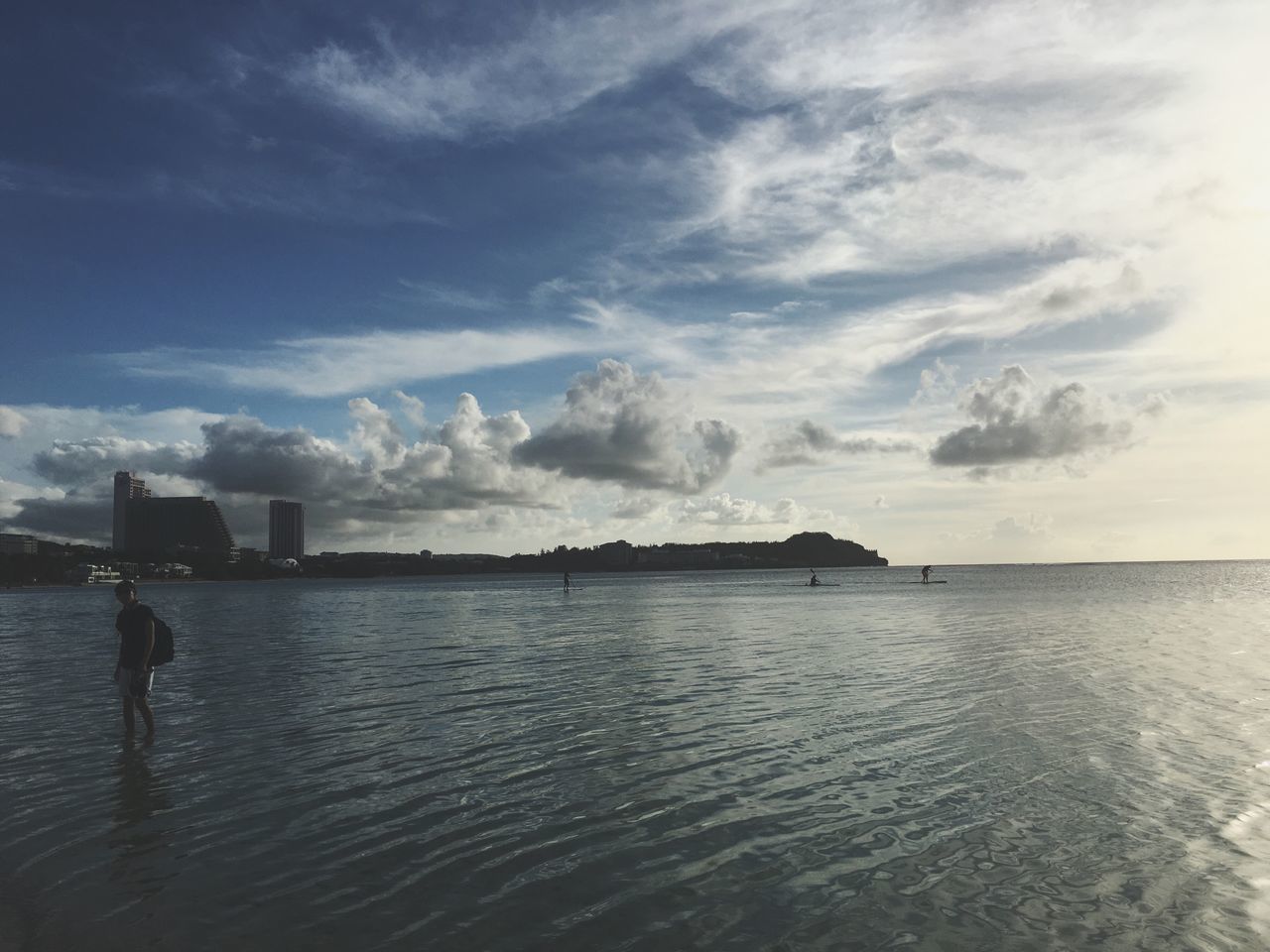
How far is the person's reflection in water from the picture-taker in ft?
32.5

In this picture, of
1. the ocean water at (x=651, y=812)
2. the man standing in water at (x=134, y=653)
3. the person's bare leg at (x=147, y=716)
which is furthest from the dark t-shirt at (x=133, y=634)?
the ocean water at (x=651, y=812)

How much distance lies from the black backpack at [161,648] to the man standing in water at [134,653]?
3.9 inches

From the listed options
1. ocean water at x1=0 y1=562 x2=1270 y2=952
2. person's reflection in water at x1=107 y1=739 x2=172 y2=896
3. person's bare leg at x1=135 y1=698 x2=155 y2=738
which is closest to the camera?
ocean water at x1=0 y1=562 x2=1270 y2=952

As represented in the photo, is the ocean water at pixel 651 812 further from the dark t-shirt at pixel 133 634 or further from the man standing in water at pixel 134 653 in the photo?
the dark t-shirt at pixel 133 634

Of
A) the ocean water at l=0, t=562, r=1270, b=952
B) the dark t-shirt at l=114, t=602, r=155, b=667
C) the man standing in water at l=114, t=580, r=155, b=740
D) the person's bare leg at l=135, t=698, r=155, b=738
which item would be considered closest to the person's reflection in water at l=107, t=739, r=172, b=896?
the ocean water at l=0, t=562, r=1270, b=952

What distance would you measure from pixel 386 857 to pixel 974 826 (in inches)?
297

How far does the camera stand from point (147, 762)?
15.9m

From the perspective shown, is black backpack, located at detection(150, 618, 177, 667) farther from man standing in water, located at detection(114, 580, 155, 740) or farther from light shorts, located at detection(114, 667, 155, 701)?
light shorts, located at detection(114, 667, 155, 701)

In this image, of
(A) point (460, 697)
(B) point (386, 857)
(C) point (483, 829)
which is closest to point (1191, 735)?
(C) point (483, 829)

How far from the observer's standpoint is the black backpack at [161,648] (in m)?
17.8

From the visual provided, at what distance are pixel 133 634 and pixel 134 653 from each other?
1.35ft

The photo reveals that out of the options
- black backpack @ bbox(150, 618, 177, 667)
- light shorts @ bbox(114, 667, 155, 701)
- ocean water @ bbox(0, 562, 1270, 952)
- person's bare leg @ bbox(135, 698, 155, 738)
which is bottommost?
ocean water @ bbox(0, 562, 1270, 952)

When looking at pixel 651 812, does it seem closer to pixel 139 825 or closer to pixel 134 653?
pixel 139 825

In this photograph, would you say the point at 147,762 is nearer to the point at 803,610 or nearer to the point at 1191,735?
the point at 1191,735
